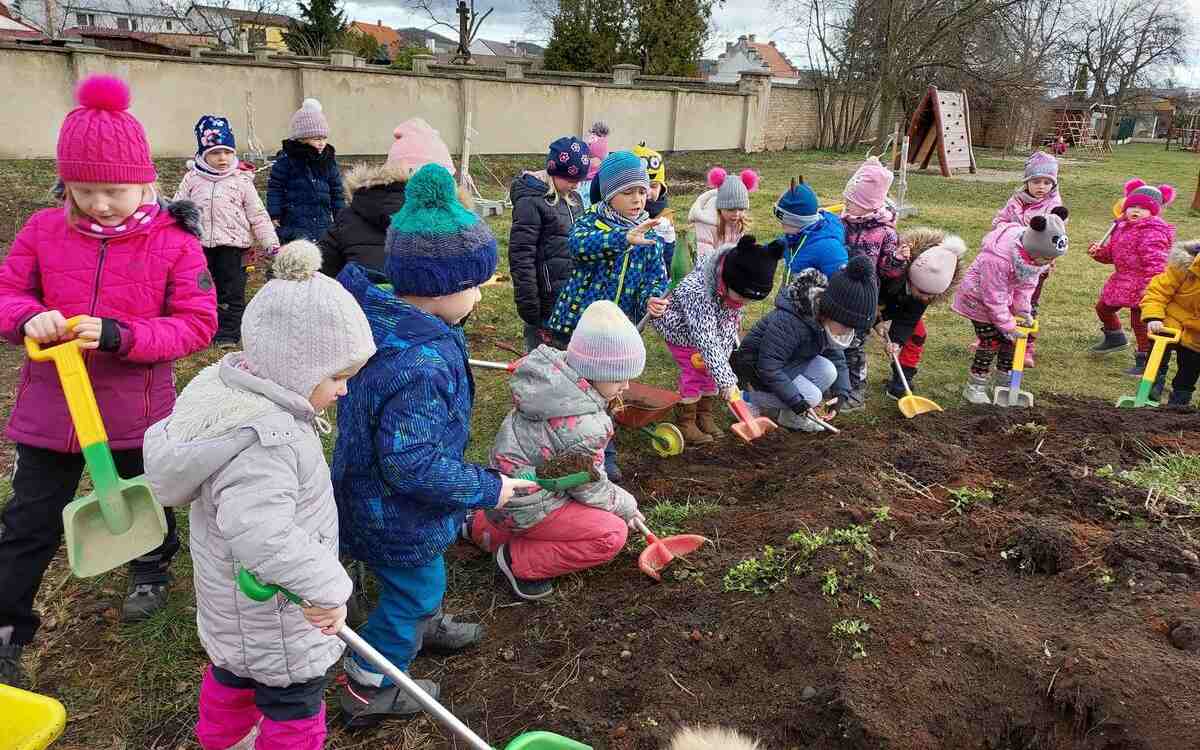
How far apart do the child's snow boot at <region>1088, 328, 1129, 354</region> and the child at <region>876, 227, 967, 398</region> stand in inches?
84.3

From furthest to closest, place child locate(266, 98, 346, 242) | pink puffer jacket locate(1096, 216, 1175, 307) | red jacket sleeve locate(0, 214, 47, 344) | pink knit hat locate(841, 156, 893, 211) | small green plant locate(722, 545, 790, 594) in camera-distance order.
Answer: pink puffer jacket locate(1096, 216, 1175, 307) → child locate(266, 98, 346, 242) → pink knit hat locate(841, 156, 893, 211) → small green plant locate(722, 545, 790, 594) → red jacket sleeve locate(0, 214, 47, 344)

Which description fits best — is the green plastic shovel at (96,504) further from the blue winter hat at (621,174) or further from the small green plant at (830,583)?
the blue winter hat at (621,174)

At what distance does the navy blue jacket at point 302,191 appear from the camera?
21.3ft

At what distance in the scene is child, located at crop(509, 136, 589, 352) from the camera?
5.05 m

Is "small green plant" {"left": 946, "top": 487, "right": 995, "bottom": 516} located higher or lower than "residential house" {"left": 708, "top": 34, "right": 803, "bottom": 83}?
lower

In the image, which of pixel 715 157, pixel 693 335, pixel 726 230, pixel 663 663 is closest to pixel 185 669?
pixel 663 663

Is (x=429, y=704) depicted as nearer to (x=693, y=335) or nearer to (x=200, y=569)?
(x=200, y=569)

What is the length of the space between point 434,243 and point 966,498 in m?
2.70

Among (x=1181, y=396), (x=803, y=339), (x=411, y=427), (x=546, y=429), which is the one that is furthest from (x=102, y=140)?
(x=1181, y=396)

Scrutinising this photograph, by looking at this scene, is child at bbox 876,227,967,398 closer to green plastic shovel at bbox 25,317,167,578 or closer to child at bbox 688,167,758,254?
child at bbox 688,167,758,254

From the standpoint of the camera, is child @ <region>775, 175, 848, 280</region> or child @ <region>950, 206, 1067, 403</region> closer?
child @ <region>775, 175, 848, 280</region>

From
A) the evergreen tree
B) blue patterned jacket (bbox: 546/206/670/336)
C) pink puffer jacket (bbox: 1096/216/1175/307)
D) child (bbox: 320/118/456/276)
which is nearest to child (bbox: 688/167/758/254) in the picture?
blue patterned jacket (bbox: 546/206/670/336)

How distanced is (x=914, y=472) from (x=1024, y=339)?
2.22 meters

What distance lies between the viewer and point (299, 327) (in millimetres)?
2021
